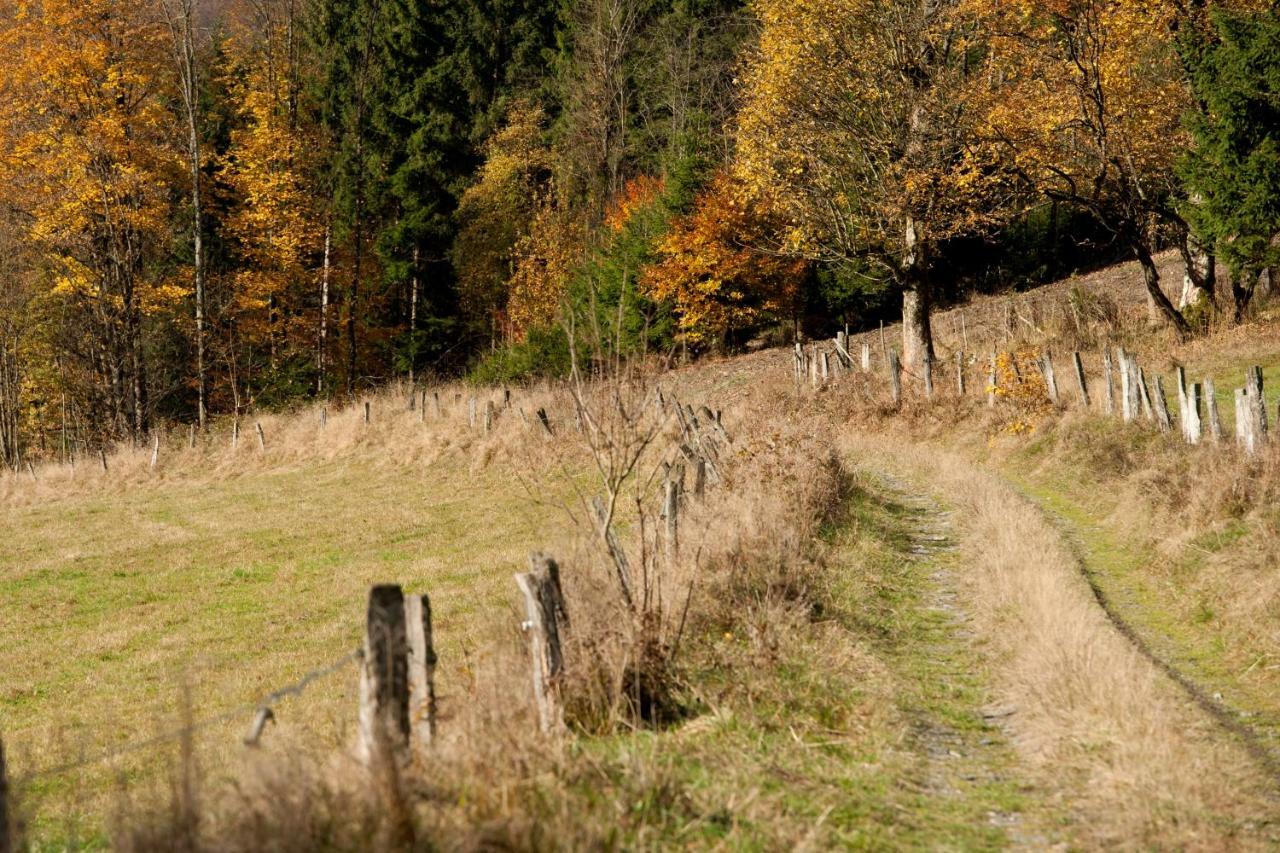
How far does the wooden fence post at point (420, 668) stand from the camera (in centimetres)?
532

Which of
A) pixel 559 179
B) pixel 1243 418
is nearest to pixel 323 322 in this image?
pixel 559 179

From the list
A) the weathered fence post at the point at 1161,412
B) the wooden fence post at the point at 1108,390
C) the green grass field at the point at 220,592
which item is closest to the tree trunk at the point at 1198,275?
the wooden fence post at the point at 1108,390

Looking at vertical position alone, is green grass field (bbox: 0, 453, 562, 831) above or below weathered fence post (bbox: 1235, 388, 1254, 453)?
below

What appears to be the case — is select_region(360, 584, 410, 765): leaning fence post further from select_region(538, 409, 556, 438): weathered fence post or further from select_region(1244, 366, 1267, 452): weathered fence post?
select_region(538, 409, 556, 438): weathered fence post

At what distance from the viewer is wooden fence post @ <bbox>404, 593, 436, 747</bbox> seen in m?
5.32

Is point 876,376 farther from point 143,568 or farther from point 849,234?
point 143,568

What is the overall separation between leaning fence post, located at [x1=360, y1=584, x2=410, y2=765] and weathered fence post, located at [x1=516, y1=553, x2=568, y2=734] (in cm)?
121

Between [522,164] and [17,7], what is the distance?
1035 inches

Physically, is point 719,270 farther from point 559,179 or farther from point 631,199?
point 559,179

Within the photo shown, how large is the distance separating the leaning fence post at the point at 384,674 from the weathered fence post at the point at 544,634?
121 cm

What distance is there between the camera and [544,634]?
595cm

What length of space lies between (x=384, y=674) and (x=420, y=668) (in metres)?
0.70

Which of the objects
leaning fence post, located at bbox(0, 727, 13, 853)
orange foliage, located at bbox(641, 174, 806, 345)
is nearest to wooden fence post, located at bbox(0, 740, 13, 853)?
leaning fence post, located at bbox(0, 727, 13, 853)

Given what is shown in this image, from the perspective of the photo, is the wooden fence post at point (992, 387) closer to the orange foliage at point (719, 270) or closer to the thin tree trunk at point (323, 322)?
the orange foliage at point (719, 270)
